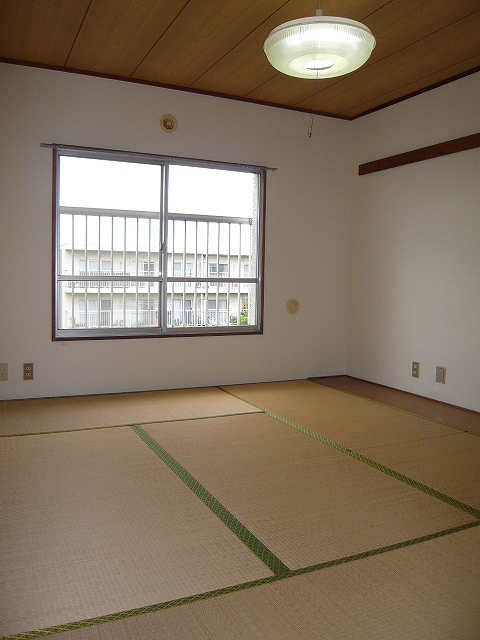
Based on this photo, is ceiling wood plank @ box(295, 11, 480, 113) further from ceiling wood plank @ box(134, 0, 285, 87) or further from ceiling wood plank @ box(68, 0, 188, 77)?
ceiling wood plank @ box(68, 0, 188, 77)

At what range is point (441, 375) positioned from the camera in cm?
431

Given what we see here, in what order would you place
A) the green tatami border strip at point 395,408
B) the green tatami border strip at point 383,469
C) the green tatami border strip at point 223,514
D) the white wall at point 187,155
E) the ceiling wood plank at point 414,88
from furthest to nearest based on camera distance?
the white wall at point 187,155
the ceiling wood plank at point 414,88
the green tatami border strip at point 395,408
the green tatami border strip at point 383,469
the green tatami border strip at point 223,514

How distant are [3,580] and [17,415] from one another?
6.84ft

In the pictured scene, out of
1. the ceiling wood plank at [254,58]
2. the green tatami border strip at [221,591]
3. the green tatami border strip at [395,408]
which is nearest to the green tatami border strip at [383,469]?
the green tatami border strip at [221,591]

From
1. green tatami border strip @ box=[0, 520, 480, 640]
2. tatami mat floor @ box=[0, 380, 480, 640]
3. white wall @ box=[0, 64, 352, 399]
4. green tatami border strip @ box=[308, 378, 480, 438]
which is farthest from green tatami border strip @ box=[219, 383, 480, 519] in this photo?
white wall @ box=[0, 64, 352, 399]

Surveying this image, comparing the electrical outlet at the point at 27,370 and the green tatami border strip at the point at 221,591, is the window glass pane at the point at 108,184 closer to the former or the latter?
→ the electrical outlet at the point at 27,370

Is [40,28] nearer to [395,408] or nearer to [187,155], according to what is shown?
[187,155]

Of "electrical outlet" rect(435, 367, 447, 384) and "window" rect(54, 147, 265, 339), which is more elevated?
"window" rect(54, 147, 265, 339)

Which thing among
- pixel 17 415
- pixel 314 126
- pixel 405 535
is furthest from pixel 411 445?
pixel 314 126

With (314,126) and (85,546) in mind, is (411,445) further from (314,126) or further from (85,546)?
(314,126)

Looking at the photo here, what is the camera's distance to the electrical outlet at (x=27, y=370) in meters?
4.14

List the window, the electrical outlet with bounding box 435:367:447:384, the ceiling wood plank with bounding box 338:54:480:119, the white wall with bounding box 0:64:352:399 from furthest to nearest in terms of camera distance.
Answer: the window
the electrical outlet with bounding box 435:367:447:384
the white wall with bounding box 0:64:352:399
the ceiling wood plank with bounding box 338:54:480:119

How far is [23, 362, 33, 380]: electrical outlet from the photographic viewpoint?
414 cm

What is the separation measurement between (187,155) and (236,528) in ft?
10.8
